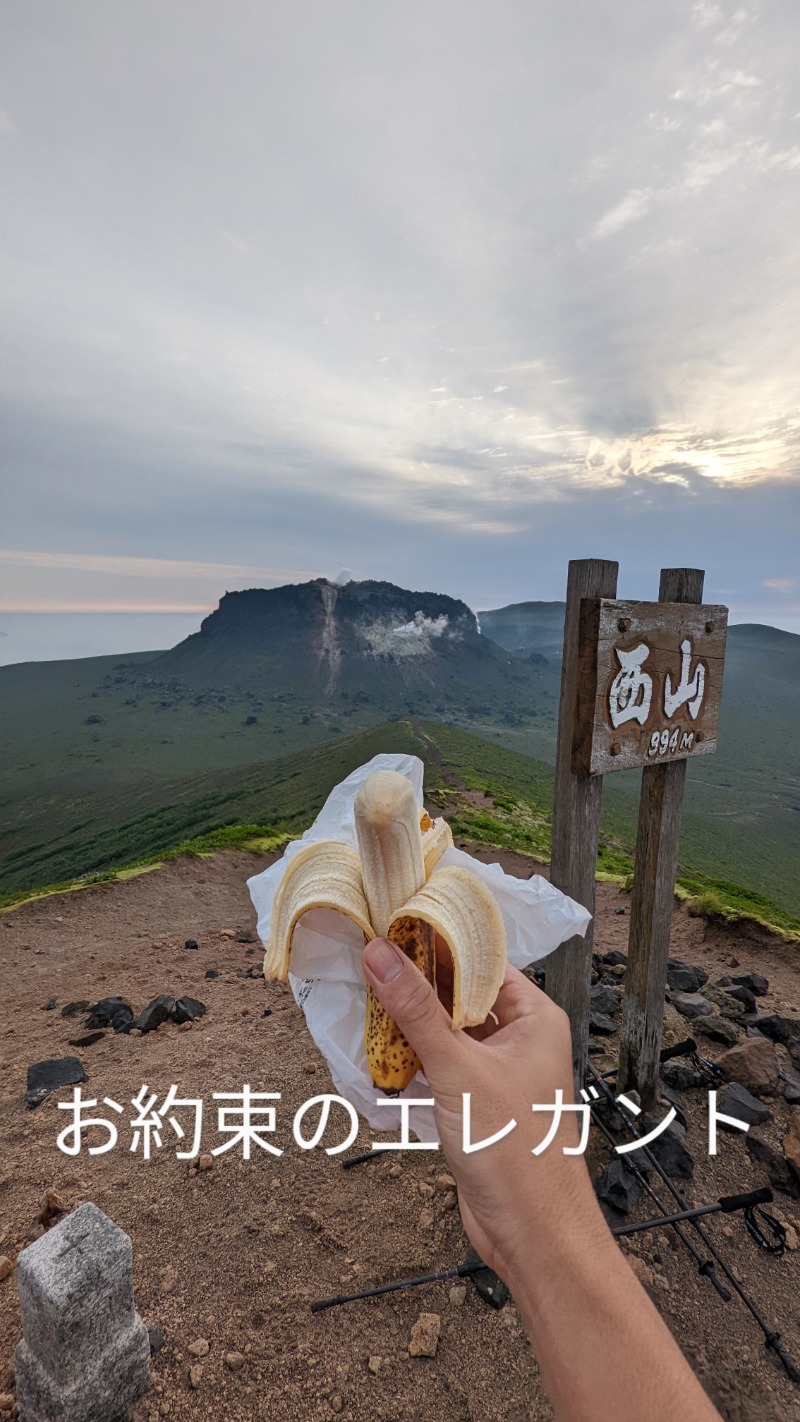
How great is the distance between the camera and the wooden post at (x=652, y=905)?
4.55 m

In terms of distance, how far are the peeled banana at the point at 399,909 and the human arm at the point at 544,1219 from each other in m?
0.12

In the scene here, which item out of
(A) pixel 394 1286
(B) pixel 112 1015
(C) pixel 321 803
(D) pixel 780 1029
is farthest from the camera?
(C) pixel 321 803

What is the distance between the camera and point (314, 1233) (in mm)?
3984

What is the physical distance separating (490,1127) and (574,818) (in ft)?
6.75

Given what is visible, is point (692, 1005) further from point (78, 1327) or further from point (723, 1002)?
point (78, 1327)

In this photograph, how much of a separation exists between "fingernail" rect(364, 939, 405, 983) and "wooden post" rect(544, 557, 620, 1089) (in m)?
1.89

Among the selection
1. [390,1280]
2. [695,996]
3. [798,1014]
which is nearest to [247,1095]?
[390,1280]

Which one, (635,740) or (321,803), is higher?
(635,740)

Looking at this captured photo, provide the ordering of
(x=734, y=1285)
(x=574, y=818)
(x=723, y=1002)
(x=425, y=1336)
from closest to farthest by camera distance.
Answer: (x=425, y=1336) → (x=734, y=1285) → (x=574, y=818) → (x=723, y=1002)

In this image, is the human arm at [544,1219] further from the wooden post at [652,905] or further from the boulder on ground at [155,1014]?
the boulder on ground at [155,1014]

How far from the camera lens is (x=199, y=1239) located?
3.94 meters

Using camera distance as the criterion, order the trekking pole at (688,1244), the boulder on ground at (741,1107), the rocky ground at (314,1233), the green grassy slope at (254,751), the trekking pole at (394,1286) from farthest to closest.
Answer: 1. the green grassy slope at (254,751)
2. the boulder on ground at (741,1107)
3. the trekking pole at (688,1244)
4. the trekking pole at (394,1286)
5. the rocky ground at (314,1233)

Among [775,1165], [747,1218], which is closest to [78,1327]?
[747,1218]

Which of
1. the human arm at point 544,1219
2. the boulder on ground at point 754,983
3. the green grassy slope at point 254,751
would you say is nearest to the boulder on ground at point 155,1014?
the human arm at point 544,1219
